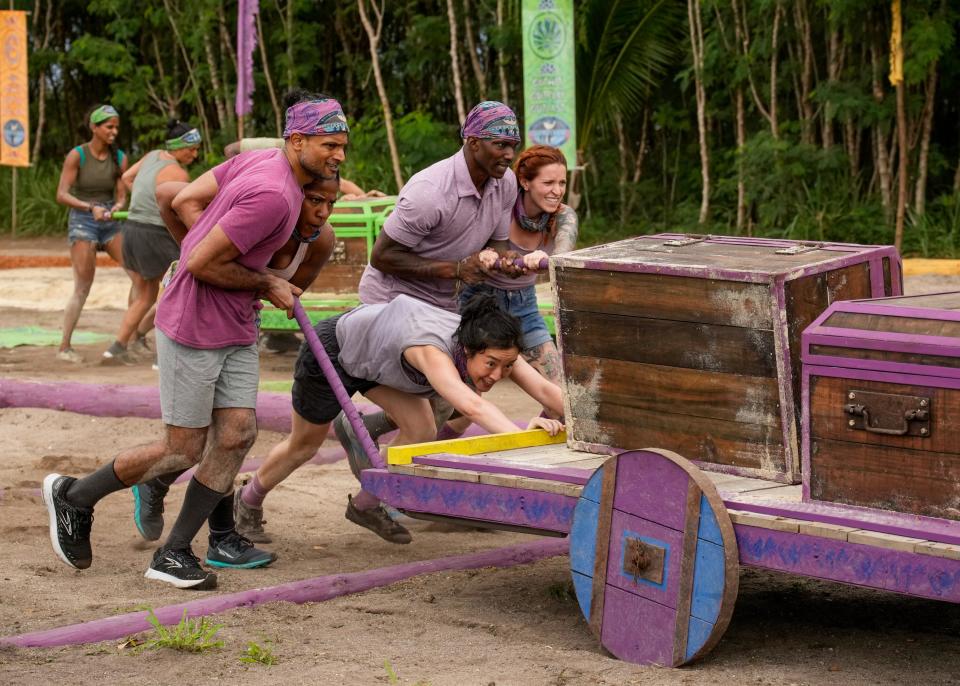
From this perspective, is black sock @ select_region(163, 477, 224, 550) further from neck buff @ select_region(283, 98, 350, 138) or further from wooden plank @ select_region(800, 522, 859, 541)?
wooden plank @ select_region(800, 522, 859, 541)

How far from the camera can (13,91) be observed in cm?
1680

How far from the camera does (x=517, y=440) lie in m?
5.00

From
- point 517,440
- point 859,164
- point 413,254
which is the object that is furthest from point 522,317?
point 859,164

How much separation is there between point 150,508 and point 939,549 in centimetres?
303

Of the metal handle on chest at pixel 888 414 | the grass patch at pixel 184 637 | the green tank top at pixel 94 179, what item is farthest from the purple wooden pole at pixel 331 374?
the green tank top at pixel 94 179

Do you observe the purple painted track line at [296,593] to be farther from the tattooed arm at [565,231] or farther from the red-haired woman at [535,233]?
the tattooed arm at [565,231]

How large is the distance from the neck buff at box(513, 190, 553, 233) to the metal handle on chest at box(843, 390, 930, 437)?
2.30m

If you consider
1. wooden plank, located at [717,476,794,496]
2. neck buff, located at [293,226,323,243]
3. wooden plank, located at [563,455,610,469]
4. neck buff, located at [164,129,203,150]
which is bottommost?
wooden plank, located at [563,455,610,469]

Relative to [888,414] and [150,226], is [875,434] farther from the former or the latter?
[150,226]

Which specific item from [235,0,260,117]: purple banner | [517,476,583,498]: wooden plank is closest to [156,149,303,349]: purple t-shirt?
[517,476,583,498]: wooden plank

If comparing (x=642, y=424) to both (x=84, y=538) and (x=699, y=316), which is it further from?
(x=84, y=538)

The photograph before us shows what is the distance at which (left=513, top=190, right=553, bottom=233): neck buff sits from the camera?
19.1ft

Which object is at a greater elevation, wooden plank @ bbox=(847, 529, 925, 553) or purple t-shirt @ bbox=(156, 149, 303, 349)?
purple t-shirt @ bbox=(156, 149, 303, 349)

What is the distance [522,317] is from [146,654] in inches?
92.2
